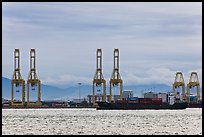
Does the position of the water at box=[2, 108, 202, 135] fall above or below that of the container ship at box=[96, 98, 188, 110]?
below

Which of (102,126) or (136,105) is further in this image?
(136,105)

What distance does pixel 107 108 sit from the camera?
141000mm

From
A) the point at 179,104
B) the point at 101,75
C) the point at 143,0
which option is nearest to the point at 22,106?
the point at 101,75

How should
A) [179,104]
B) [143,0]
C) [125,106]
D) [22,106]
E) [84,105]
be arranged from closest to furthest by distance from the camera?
[143,0] → [125,106] → [179,104] → [22,106] → [84,105]

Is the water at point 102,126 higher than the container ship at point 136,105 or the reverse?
the reverse

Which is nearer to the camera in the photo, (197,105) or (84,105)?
(197,105)

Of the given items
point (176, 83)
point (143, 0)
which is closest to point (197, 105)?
point (176, 83)

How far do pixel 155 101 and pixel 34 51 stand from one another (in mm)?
32767

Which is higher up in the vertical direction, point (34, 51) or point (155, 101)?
point (34, 51)

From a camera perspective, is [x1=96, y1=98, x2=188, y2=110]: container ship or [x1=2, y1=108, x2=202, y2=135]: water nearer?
[x1=2, y1=108, x2=202, y2=135]: water

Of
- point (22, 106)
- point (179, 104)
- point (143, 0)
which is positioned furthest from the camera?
point (22, 106)

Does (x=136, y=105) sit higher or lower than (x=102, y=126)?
higher

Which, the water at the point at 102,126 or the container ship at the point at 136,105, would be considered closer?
the water at the point at 102,126

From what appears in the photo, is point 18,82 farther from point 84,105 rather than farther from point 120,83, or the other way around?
point 84,105
